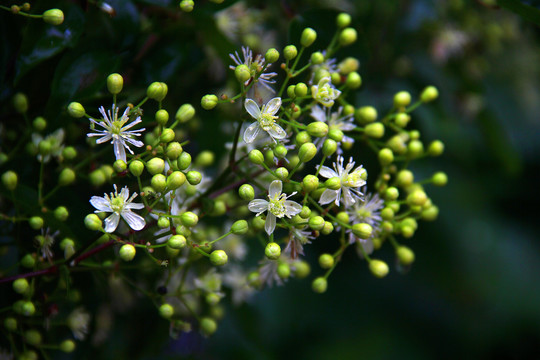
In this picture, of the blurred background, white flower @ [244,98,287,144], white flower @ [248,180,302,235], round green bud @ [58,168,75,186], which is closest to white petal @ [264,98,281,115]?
white flower @ [244,98,287,144]

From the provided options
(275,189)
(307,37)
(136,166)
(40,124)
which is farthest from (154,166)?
(307,37)

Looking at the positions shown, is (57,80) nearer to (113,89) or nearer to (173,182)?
(113,89)

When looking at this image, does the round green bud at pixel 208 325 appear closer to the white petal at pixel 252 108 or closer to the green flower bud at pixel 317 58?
the white petal at pixel 252 108

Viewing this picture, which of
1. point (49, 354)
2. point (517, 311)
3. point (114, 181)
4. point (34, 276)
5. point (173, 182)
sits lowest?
point (517, 311)

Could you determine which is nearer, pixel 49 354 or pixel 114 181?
pixel 114 181

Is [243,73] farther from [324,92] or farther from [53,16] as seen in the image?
[53,16]

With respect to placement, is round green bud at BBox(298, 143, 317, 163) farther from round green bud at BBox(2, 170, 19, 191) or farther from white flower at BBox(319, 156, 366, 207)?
round green bud at BBox(2, 170, 19, 191)

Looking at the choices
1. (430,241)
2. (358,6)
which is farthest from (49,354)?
(430,241)
